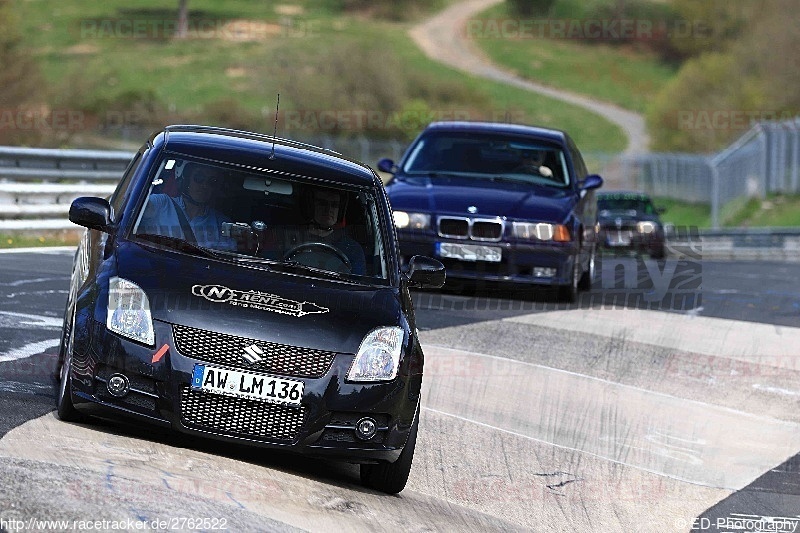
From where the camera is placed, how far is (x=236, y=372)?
666 centimetres

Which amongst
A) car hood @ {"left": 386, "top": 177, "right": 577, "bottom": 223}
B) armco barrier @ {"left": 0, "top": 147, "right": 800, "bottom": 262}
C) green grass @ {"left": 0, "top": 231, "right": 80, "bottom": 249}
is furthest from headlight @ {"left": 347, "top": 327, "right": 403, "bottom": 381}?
armco barrier @ {"left": 0, "top": 147, "right": 800, "bottom": 262}

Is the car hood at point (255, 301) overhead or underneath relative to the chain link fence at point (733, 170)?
overhead

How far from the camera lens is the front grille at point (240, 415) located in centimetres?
667

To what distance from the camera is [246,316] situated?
677cm

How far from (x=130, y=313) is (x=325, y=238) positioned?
1347 millimetres

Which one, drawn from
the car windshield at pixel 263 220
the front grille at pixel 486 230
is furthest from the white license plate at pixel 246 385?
the front grille at pixel 486 230

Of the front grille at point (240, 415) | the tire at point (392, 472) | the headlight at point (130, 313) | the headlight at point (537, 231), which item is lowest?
the headlight at point (537, 231)

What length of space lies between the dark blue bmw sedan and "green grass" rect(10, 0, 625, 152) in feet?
141

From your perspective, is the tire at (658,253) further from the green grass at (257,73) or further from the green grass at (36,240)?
the green grass at (257,73)

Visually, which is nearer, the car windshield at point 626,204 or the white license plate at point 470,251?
the white license plate at point 470,251

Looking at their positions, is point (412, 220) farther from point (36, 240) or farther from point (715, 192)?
point (715, 192)

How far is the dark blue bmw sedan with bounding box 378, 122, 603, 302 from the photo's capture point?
556 inches

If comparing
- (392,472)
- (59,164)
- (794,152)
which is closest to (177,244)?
(392,472)

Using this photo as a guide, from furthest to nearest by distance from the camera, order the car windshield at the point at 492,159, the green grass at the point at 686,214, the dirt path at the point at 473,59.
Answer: the dirt path at the point at 473,59 < the green grass at the point at 686,214 < the car windshield at the point at 492,159
